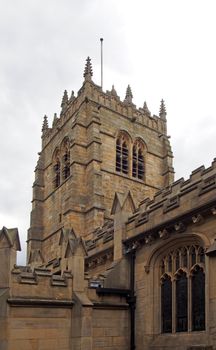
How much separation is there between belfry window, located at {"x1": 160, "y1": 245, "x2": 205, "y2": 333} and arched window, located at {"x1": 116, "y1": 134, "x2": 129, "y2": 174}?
1068 inches

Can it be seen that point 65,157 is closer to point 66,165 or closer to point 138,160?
point 66,165

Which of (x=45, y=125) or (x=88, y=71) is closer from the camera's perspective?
(x=88, y=71)

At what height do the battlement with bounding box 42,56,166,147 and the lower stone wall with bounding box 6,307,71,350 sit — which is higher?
the battlement with bounding box 42,56,166,147

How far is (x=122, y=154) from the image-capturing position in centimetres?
4750

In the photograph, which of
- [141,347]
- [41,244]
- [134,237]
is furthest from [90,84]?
[141,347]

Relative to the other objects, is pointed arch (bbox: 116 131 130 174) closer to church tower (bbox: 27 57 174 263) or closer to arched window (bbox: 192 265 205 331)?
church tower (bbox: 27 57 174 263)

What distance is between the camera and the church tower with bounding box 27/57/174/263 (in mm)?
43438

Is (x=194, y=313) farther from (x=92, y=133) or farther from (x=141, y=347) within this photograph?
(x=92, y=133)

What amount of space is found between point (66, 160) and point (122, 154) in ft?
18.0

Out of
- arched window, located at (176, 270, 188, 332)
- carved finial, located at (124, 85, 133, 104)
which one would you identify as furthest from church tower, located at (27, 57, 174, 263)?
arched window, located at (176, 270, 188, 332)

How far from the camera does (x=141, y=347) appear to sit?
19844mm

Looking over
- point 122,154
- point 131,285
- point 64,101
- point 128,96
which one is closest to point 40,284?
point 131,285

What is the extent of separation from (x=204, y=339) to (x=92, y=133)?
1183 inches

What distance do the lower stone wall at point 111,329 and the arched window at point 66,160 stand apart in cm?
2751
